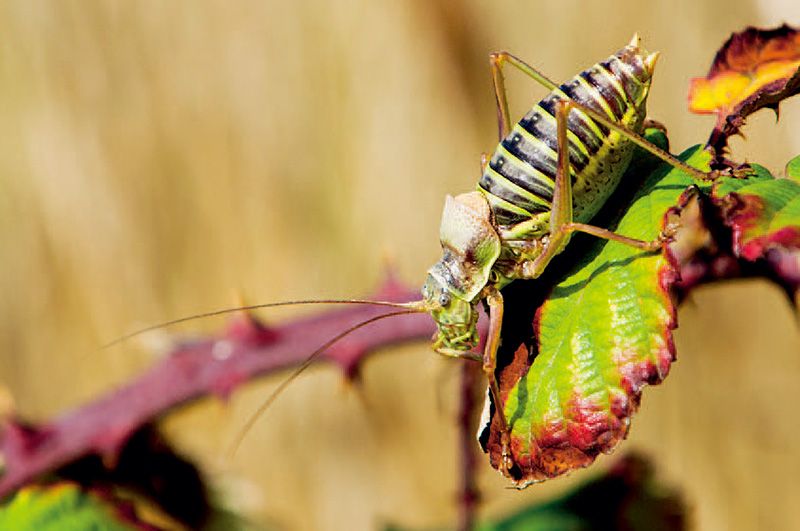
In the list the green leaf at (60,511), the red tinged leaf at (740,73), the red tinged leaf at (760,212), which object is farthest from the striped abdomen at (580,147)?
the green leaf at (60,511)

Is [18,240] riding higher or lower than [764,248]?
lower

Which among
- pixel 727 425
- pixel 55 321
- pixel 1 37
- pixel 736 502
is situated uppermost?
pixel 1 37

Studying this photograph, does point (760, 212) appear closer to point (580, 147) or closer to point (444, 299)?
point (580, 147)

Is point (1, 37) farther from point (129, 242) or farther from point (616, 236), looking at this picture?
point (616, 236)

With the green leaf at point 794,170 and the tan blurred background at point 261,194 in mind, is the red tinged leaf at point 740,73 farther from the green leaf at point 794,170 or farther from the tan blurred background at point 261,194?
the tan blurred background at point 261,194

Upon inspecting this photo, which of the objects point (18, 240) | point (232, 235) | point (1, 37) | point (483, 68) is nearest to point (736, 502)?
point (483, 68)

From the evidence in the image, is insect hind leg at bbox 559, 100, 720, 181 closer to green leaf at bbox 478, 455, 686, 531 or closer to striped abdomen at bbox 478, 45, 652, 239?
striped abdomen at bbox 478, 45, 652, 239
